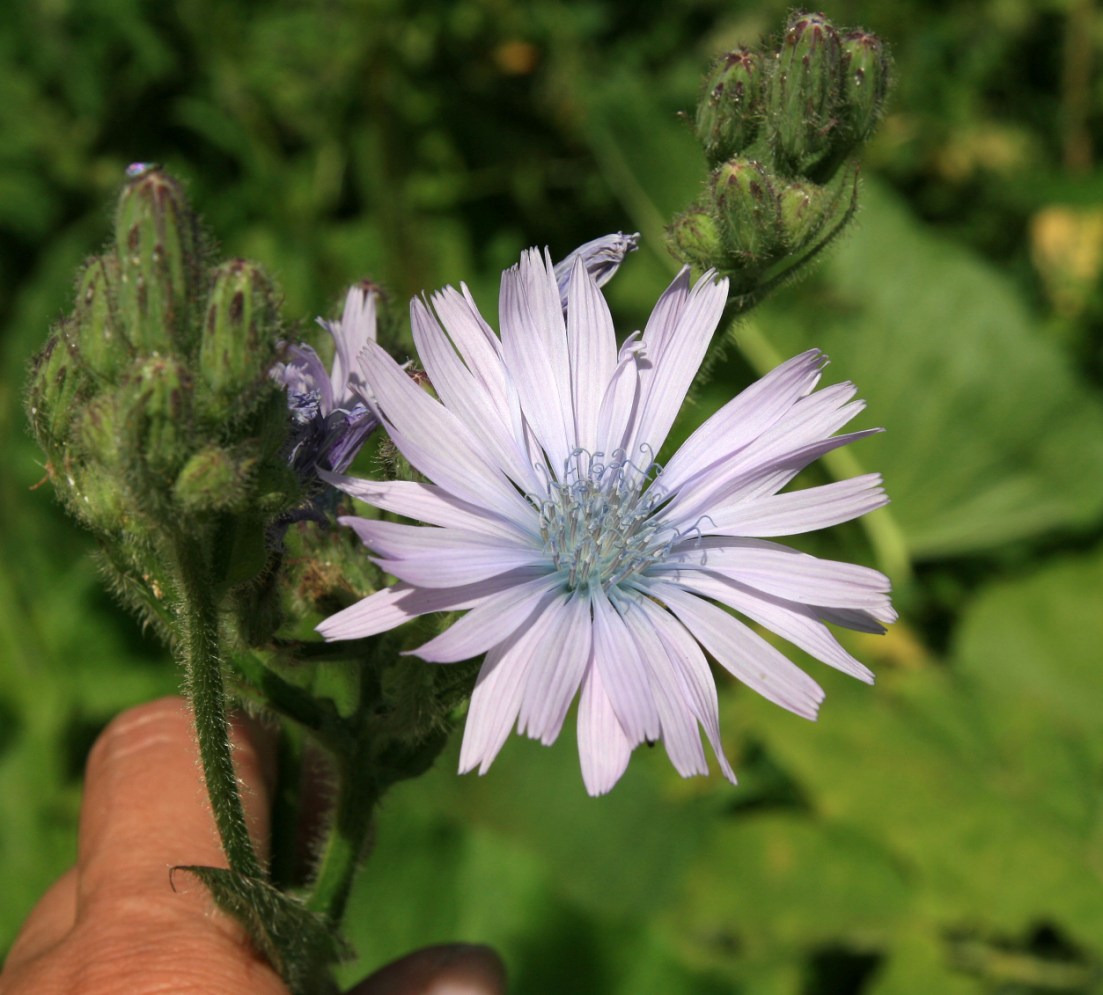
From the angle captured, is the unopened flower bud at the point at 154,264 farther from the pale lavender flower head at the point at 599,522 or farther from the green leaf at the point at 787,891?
the green leaf at the point at 787,891

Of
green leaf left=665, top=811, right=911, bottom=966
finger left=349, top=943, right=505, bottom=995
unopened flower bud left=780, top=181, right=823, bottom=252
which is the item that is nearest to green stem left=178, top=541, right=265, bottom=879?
finger left=349, top=943, right=505, bottom=995

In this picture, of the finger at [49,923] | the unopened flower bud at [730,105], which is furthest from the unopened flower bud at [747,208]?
the finger at [49,923]

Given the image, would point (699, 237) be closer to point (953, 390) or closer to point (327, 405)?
point (327, 405)

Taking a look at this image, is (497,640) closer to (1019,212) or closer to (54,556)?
(54,556)

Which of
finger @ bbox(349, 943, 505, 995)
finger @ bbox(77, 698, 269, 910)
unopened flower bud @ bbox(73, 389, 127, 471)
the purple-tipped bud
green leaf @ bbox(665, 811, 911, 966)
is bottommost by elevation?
green leaf @ bbox(665, 811, 911, 966)

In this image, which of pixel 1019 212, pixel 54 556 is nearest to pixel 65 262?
pixel 54 556

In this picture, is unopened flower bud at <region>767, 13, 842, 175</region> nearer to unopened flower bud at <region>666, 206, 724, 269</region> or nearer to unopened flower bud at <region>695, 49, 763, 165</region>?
unopened flower bud at <region>695, 49, 763, 165</region>

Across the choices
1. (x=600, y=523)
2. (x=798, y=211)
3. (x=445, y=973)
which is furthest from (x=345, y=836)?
(x=798, y=211)

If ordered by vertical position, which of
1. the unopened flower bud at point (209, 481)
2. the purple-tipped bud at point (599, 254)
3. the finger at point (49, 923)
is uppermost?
the purple-tipped bud at point (599, 254)
